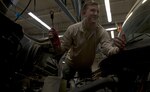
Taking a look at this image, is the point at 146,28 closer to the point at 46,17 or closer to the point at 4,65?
the point at 4,65

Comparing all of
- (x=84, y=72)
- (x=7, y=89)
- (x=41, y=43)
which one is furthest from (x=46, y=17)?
(x=7, y=89)

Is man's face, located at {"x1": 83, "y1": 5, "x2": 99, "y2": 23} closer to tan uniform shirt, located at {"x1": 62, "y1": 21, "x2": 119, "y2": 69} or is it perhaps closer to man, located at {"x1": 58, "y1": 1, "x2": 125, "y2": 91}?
man, located at {"x1": 58, "y1": 1, "x2": 125, "y2": 91}

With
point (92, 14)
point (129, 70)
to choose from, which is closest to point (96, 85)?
point (129, 70)

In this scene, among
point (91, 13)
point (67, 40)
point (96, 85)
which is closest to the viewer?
point (96, 85)

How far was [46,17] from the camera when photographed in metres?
9.34

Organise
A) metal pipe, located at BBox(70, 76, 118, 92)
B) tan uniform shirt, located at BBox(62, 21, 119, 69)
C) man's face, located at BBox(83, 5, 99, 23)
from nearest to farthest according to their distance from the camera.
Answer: metal pipe, located at BBox(70, 76, 118, 92) < man's face, located at BBox(83, 5, 99, 23) < tan uniform shirt, located at BBox(62, 21, 119, 69)

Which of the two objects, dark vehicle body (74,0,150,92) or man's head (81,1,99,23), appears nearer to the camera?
dark vehicle body (74,0,150,92)

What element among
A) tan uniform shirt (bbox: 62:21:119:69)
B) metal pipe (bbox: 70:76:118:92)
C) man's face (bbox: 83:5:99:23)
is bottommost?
metal pipe (bbox: 70:76:118:92)

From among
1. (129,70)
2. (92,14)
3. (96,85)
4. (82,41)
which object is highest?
(92,14)

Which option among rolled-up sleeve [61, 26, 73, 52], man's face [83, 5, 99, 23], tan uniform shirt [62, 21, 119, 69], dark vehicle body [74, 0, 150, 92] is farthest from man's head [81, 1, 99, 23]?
dark vehicle body [74, 0, 150, 92]

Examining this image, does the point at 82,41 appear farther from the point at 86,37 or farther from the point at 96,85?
the point at 96,85

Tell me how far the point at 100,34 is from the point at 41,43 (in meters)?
1.00

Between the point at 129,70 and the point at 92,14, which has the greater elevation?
the point at 92,14

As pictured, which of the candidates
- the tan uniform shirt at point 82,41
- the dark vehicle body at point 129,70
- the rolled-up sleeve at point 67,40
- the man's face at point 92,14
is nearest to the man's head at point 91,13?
the man's face at point 92,14
